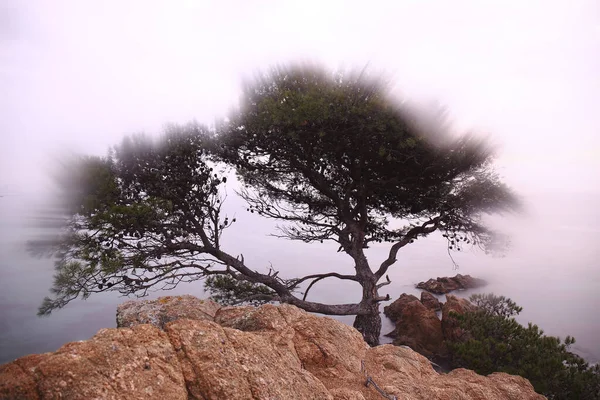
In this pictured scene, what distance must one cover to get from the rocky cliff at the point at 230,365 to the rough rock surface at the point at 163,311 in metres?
0.02

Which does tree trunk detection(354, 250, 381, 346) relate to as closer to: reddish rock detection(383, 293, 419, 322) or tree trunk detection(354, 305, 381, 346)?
tree trunk detection(354, 305, 381, 346)

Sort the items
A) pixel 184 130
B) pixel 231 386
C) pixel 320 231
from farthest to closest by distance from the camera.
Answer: pixel 320 231 < pixel 184 130 < pixel 231 386

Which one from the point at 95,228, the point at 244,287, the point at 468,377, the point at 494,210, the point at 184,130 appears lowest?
the point at 468,377

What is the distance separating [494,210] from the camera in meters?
12.9

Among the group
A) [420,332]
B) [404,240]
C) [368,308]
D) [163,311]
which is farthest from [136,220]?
[420,332]

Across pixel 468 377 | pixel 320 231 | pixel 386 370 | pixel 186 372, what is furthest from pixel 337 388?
pixel 320 231

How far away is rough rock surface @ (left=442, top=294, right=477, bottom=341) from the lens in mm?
15354

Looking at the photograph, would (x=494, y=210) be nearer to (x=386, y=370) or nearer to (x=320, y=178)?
(x=320, y=178)

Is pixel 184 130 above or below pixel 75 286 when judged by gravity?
above

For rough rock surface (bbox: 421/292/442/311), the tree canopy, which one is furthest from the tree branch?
rough rock surface (bbox: 421/292/442/311)

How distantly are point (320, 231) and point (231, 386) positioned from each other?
37.6ft

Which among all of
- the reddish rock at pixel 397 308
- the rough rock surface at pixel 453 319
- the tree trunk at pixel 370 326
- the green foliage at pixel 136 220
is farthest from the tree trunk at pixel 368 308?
the reddish rock at pixel 397 308

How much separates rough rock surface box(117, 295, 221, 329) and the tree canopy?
363 centimetres

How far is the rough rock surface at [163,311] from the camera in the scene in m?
5.56
